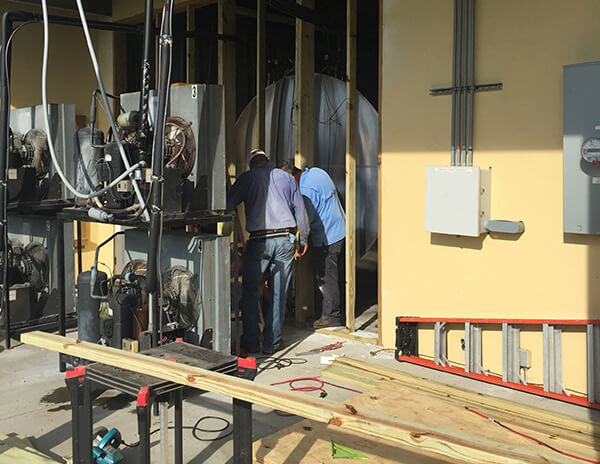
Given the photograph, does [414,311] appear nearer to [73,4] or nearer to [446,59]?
[446,59]

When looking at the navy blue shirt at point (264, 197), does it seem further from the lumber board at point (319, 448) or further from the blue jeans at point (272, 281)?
the lumber board at point (319, 448)

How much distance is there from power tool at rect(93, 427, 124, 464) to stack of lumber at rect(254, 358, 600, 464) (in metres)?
0.71

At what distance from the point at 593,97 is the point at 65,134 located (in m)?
4.25

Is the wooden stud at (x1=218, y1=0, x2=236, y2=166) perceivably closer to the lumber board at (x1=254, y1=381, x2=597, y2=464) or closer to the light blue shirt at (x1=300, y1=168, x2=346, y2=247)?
the light blue shirt at (x1=300, y1=168, x2=346, y2=247)

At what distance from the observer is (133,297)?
4406mm

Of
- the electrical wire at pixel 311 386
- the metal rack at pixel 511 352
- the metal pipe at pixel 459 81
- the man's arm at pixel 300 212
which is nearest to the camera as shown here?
the metal rack at pixel 511 352

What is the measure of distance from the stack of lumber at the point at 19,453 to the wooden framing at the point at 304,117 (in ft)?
10.1

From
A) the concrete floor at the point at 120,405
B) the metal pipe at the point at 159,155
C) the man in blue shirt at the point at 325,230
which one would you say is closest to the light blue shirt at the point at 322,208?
the man in blue shirt at the point at 325,230

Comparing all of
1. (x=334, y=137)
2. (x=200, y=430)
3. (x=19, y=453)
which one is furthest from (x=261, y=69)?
(x=19, y=453)

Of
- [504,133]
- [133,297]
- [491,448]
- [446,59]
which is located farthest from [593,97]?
[133,297]

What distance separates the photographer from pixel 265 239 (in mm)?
5352

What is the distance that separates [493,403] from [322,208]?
2.54 meters

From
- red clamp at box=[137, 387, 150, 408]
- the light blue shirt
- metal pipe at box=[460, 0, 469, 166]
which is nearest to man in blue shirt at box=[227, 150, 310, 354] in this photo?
the light blue shirt

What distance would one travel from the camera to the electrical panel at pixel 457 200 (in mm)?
4605
